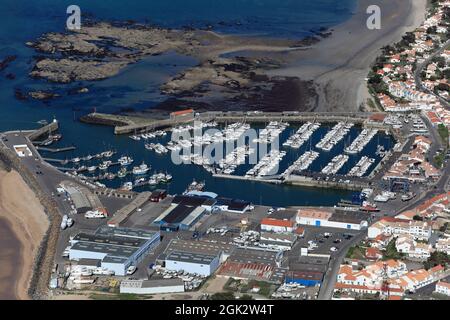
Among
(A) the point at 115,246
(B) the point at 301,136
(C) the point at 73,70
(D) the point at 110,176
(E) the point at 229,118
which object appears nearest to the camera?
(A) the point at 115,246

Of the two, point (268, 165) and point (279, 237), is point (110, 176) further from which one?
point (279, 237)

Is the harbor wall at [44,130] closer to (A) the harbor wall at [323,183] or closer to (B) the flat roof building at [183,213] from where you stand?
(B) the flat roof building at [183,213]

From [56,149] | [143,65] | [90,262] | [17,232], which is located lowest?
[17,232]

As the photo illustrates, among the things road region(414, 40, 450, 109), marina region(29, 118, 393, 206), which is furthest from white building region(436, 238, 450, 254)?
road region(414, 40, 450, 109)

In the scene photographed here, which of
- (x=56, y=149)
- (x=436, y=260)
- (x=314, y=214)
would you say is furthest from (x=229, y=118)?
(x=436, y=260)

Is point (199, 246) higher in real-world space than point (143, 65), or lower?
lower

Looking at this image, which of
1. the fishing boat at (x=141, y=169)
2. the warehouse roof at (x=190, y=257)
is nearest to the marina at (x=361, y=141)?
the fishing boat at (x=141, y=169)

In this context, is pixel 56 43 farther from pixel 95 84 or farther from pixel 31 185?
pixel 31 185

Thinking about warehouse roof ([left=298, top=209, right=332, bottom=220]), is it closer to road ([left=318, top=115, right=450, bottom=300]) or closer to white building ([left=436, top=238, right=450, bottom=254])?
road ([left=318, top=115, right=450, bottom=300])
